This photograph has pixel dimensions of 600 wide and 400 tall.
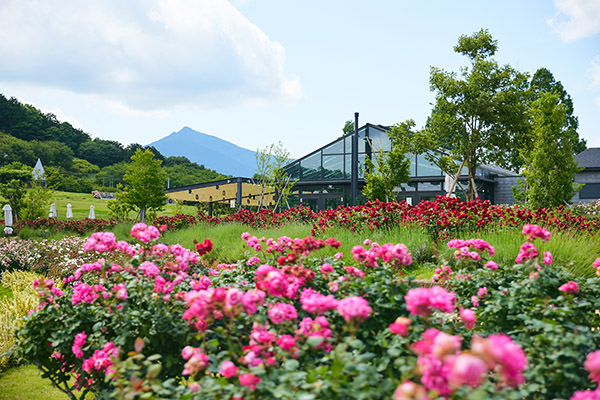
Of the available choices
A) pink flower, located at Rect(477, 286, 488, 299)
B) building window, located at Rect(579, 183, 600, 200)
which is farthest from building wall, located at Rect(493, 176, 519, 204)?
pink flower, located at Rect(477, 286, 488, 299)

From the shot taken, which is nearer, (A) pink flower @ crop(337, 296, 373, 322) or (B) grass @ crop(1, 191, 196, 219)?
(A) pink flower @ crop(337, 296, 373, 322)

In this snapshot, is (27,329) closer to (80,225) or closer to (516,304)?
(516,304)

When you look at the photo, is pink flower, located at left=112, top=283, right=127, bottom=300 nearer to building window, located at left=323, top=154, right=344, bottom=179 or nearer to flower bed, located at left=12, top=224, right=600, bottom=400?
flower bed, located at left=12, top=224, right=600, bottom=400

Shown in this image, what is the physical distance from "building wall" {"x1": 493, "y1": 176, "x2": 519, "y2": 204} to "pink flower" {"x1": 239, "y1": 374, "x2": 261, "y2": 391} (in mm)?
23801

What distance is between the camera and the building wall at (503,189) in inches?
880

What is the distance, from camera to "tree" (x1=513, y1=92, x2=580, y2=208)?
1047 cm

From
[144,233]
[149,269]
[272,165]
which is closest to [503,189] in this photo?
[272,165]

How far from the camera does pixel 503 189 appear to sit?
22578mm

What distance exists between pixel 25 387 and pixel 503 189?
77.5 ft

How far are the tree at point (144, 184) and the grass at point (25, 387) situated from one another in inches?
483

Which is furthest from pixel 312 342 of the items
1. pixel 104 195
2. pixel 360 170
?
pixel 104 195

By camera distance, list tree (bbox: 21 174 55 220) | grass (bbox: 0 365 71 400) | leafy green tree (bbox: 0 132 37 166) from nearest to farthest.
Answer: grass (bbox: 0 365 71 400) → tree (bbox: 21 174 55 220) → leafy green tree (bbox: 0 132 37 166)

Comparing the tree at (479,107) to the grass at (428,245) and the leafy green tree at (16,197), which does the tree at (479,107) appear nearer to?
the grass at (428,245)

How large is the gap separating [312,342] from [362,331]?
1.90 ft
